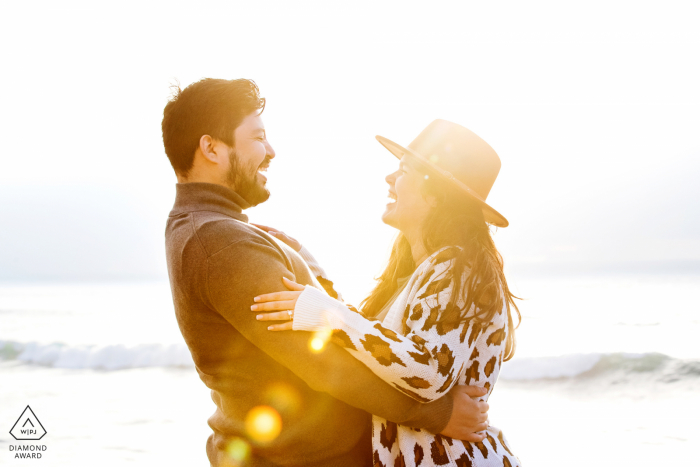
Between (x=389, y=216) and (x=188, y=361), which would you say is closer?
(x=389, y=216)

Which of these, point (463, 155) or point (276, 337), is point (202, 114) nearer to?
point (276, 337)

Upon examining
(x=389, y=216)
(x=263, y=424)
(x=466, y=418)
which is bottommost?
(x=263, y=424)

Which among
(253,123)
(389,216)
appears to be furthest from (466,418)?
(253,123)

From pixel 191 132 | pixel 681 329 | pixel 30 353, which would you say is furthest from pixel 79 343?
pixel 681 329

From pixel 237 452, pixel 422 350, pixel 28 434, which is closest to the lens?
pixel 422 350

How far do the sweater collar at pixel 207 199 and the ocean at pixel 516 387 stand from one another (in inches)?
53.8

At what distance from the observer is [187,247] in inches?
72.1

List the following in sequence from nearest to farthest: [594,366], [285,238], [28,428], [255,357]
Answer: [255,357] → [285,238] → [28,428] → [594,366]

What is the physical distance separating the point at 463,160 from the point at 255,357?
4.52 feet

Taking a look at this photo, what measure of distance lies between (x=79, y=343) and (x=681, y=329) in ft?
51.7

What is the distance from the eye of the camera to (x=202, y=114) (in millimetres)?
2135

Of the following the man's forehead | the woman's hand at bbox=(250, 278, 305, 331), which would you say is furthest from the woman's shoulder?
the man's forehead

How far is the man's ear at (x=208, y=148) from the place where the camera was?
213 cm

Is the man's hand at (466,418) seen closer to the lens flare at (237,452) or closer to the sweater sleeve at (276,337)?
the sweater sleeve at (276,337)
